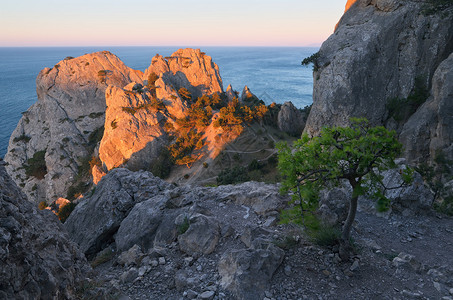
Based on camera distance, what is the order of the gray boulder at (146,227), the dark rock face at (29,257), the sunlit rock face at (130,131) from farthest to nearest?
1. the sunlit rock face at (130,131)
2. the gray boulder at (146,227)
3. the dark rock face at (29,257)

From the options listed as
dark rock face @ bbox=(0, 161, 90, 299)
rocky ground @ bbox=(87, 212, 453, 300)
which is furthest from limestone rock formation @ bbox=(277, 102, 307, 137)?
dark rock face @ bbox=(0, 161, 90, 299)

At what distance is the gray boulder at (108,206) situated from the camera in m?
17.8

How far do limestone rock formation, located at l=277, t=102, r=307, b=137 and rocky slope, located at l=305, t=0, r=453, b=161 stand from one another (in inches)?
671

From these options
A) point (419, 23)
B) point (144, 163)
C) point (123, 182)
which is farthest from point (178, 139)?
point (419, 23)

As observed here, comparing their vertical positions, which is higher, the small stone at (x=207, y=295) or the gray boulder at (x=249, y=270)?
the gray boulder at (x=249, y=270)

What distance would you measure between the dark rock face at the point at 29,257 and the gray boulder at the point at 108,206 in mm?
9176

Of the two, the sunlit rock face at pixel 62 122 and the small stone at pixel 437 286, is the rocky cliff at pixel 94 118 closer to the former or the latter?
the sunlit rock face at pixel 62 122

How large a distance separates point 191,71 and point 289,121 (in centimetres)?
3086

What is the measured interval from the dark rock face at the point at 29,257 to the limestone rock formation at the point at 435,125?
2737cm

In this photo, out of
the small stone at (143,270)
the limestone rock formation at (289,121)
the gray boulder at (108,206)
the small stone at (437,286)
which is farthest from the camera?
the limestone rock formation at (289,121)

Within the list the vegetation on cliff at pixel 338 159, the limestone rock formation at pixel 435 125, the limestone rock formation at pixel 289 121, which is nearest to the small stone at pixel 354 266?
the vegetation on cliff at pixel 338 159

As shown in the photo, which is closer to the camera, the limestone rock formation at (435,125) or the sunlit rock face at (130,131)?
the limestone rock formation at (435,125)

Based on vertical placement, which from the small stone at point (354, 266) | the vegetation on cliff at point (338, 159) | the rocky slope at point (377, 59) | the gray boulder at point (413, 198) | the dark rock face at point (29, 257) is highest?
the rocky slope at point (377, 59)

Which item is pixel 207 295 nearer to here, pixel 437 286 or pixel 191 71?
pixel 437 286
